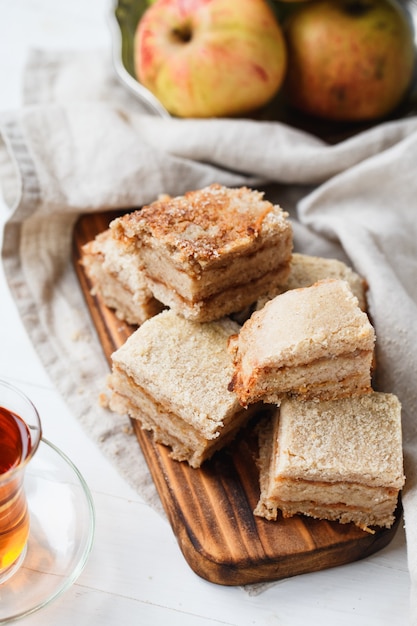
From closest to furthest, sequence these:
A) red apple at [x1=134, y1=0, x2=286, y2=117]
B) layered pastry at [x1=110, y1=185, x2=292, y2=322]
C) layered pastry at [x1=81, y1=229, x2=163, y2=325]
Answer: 1. layered pastry at [x1=110, y1=185, x2=292, y2=322]
2. layered pastry at [x1=81, y1=229, x2=163, y2=325]
3. red apple at [x1=134, y1=0, x2=286, y2=117]

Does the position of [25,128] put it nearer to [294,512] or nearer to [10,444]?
[10,444]

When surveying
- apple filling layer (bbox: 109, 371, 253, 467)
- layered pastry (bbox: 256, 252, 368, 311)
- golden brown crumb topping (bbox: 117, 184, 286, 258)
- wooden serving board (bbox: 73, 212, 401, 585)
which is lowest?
wooden serving board (bbox: 73, 212, 401, 585)

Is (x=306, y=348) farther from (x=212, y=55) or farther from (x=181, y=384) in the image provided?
(x=212, y=55)

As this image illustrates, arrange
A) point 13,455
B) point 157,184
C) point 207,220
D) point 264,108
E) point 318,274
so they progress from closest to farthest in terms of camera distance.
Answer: point 13,455 < point 207,220 < point 318,274 < point 157,184 < point 264,108

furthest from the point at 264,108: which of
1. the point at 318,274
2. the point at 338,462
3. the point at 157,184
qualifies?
the point at 338,462

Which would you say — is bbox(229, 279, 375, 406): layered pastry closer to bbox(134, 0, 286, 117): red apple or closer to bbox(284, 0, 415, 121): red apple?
bbox(134, 0, 286, 117): red apple

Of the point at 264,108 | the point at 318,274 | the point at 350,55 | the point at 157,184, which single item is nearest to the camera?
the point at 318,274


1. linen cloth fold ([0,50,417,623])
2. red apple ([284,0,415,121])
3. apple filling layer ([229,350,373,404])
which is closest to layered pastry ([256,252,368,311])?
linen cloth fold ([0,50,417,623])
